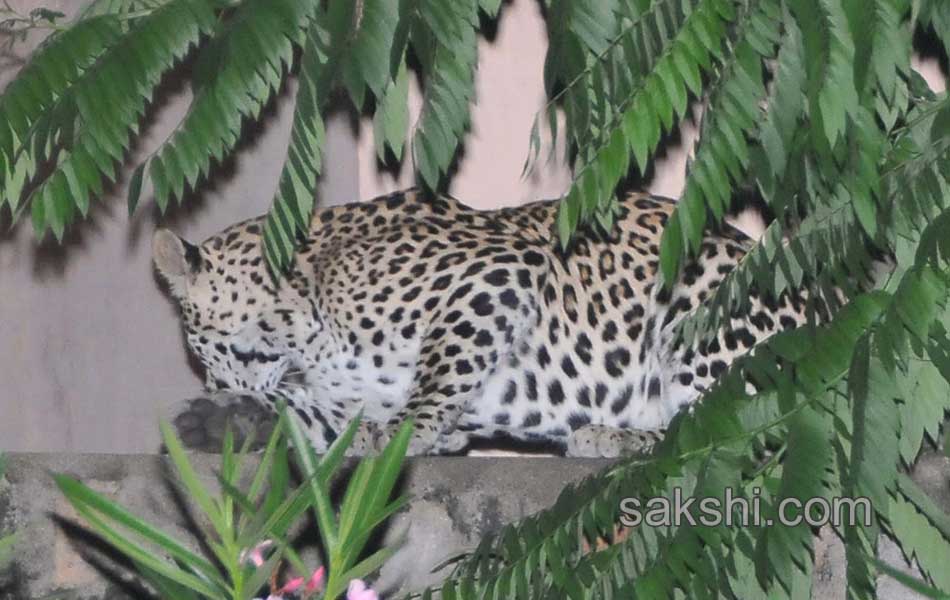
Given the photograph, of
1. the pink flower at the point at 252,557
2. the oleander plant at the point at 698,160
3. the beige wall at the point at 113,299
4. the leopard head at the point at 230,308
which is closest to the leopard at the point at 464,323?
the leopard head at the point at 230,308

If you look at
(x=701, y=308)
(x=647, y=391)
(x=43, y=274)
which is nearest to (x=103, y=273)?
(x=43, y=274)

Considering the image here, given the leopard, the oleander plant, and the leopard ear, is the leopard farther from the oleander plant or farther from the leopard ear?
the oleander plant

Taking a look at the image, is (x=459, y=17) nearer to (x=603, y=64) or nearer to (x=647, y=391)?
(x=603, y=64)

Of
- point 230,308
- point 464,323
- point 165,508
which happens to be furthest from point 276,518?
point 230,308

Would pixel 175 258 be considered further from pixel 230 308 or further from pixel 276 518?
pixel 276 518

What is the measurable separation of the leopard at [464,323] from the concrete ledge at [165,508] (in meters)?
0.76

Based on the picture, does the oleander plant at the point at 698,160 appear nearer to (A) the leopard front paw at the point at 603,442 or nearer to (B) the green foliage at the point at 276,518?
(B) the green foliage at the point at 276,518

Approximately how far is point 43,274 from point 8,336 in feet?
0.68

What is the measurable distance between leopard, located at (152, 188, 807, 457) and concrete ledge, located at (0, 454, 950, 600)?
2.49 ft

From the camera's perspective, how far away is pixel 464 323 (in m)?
4.20

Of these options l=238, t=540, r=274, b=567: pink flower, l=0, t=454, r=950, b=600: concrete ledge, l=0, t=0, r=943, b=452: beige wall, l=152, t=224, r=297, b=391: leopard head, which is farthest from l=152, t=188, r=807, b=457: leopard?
l=238, t=540, r=274, b=567: pink flower

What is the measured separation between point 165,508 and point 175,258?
129 centimetres

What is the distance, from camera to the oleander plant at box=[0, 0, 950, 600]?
186cm

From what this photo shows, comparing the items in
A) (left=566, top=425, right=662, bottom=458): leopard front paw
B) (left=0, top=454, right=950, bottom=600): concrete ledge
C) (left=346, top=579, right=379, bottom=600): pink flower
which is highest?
(left=346, top=579, right=379, bottom=600): pink flower
